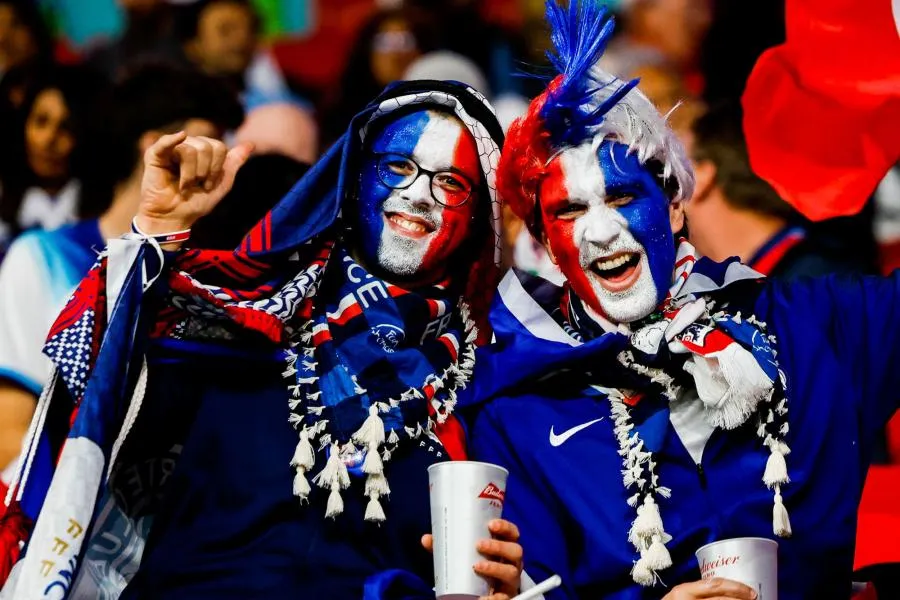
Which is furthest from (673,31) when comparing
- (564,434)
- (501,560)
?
(501,560)

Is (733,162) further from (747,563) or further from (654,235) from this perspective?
(747,563)

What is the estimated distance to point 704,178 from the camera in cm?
566

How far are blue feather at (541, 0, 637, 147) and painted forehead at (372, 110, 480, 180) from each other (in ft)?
1.07

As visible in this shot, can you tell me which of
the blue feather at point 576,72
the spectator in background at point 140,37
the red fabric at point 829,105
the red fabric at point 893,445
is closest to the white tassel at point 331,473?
the blue feather at point 576,72

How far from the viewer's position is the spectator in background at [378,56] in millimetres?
7102

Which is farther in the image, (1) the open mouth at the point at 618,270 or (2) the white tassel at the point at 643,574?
(1) the open mouth at the point at 618,270

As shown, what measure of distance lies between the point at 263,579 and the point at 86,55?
522 cm

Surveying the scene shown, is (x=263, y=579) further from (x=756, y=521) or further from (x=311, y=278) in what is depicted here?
(x=756, y=521)

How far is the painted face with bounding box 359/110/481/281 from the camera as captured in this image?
4.18m

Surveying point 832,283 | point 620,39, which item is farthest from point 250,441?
point 620,39

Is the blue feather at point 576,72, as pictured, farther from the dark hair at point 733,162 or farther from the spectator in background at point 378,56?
the spectator in background at point 378,56

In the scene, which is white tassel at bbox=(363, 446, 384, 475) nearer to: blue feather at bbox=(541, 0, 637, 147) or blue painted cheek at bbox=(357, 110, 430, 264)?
blue painted cheek at bbox=(357, 110, 430, 264)

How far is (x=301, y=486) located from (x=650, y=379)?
92cm

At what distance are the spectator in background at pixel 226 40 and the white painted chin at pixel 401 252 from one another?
11.8ft
